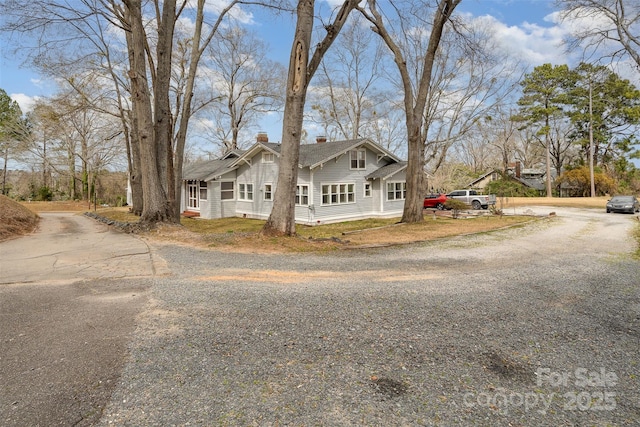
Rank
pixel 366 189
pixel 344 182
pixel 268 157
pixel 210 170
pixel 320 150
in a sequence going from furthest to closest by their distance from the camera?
pixel 210 170 < pixel 366 189 < pixel 268 157 < pixel 320 150 < pixel 344 182

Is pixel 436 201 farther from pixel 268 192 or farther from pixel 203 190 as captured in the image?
pixel 203 190

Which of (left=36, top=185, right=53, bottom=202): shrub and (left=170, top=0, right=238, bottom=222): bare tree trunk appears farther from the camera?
(left=36, top=185, right=53, bottom=202): shrub

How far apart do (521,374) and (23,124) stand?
1925 inches

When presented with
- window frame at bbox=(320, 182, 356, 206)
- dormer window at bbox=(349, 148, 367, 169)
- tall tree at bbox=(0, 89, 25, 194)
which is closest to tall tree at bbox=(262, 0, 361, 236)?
window frame at bbox=(320, 182, 356, 206)

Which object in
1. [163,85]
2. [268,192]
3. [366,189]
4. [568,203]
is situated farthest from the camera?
[568,203]

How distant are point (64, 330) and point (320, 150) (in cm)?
1785

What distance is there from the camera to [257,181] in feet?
71.4

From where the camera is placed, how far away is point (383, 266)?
299 inches

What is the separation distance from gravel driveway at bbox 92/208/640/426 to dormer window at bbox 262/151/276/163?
14.5 meters

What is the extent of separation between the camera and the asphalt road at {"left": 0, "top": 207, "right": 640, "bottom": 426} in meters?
2.61

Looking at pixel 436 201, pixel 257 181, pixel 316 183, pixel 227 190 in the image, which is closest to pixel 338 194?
pixel 316 183

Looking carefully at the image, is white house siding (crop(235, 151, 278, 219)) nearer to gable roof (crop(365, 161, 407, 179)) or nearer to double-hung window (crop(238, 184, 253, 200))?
double-hung window (crop(238, 184, 253, 200))

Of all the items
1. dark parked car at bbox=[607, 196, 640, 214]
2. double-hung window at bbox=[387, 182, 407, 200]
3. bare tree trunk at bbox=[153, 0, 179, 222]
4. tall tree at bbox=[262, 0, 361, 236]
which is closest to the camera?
tall tree at bbox=[262, 0, 361, 236]

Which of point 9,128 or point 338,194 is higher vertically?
point 9,128
